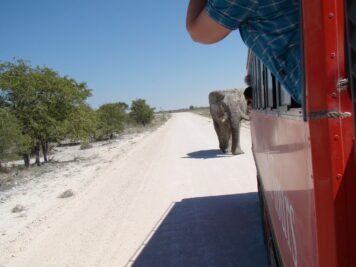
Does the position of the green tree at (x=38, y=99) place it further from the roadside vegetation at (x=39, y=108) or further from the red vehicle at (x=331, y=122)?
the red vehicle at (x=331, y=122)

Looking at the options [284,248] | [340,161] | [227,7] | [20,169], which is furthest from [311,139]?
[20,169]

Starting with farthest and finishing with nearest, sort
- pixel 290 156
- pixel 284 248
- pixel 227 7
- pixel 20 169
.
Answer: pixel 20 169, pixel 284 248, pixel 290 156, pixel 227 7

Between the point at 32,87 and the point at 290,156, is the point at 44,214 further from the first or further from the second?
the point at 32,87

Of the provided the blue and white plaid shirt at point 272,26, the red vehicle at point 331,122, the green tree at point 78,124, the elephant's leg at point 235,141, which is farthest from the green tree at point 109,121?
the red vehicle at point 331,122

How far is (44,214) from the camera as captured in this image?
8484 millimetres

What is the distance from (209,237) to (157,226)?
1.18 meters

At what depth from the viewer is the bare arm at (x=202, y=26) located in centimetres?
171

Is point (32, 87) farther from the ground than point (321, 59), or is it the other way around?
point (32, 87)

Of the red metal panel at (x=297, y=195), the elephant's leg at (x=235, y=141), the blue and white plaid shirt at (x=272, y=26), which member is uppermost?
the blue and white plaid shirt at (x=272, y=26)

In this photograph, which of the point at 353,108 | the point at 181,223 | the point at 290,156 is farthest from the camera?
the point at 181,223

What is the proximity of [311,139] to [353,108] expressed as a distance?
0.51 ft

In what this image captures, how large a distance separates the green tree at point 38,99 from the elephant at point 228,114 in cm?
804

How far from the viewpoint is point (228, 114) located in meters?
14.8

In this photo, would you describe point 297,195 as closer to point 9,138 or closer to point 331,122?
point 331,122
